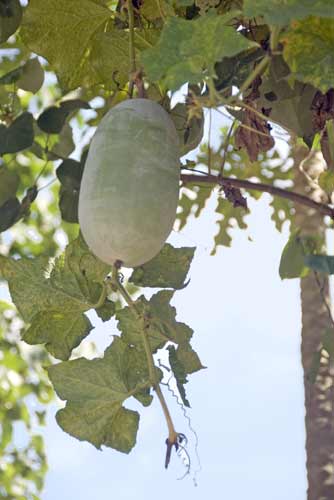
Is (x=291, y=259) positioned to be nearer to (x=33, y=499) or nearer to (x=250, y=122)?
(x=250, y=122)

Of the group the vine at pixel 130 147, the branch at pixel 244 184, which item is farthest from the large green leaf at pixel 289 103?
the branch at pixel 244 184

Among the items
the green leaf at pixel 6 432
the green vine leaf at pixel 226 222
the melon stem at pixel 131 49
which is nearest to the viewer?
the melon stem at pixel 131 49

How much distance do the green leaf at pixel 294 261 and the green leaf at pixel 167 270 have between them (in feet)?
0.35

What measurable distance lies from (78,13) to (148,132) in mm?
333

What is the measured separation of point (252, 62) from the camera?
928 mm

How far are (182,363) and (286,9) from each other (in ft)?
1.43

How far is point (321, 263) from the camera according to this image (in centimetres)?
70

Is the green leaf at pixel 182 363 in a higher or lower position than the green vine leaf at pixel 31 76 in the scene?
lower

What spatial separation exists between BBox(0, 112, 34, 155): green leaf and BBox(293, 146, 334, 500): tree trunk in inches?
19.8

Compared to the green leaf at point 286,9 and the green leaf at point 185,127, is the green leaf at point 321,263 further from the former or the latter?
the green leaf at point 185,127

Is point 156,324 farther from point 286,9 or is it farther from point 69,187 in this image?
point 286,9

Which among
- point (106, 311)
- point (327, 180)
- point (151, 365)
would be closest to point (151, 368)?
point (151, 365)

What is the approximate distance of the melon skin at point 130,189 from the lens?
0.76m

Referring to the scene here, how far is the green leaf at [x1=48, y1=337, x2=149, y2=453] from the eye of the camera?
3.20ft
